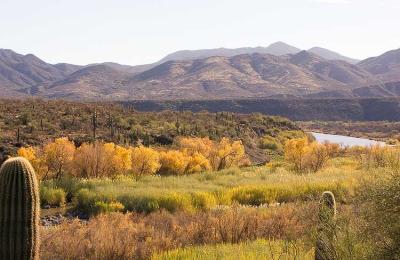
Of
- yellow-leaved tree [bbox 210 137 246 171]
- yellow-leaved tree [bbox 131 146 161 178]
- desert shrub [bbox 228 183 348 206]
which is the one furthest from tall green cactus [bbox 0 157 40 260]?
yellow-leaved tree [bbox 210 137 246 171]

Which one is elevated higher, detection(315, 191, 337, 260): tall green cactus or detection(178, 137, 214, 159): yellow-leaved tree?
detection(315, 191, 337, 260): tall green cactus

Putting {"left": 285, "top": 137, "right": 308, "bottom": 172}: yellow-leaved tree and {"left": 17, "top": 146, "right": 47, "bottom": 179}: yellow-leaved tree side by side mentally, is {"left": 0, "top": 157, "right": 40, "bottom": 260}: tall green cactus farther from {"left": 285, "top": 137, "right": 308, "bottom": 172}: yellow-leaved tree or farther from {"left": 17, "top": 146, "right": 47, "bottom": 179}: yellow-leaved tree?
{"left": 285, "top": 137, "right": 308, "bottom": 172}: yellow-leaved tree

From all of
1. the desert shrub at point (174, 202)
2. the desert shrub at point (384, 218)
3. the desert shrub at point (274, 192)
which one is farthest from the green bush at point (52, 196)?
the desert shrub at point (384, 218)

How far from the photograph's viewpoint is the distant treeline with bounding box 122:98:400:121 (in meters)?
127

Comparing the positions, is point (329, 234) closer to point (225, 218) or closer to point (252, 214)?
point (225, 218)

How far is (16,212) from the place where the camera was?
→ 7305 millimetres

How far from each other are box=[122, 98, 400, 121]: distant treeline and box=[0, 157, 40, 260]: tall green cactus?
116 metres

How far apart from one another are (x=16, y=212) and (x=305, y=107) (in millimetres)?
132020

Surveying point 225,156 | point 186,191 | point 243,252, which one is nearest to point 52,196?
point 186,191

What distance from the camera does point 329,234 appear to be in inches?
306

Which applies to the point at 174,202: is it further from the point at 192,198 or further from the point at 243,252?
the point at 243,252

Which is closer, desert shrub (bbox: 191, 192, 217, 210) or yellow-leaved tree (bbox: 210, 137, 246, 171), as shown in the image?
desert shrub (bbox: 191, 192, 217, 210)

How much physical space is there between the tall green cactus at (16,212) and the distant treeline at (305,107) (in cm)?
11562

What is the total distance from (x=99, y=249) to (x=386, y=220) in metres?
5.68
